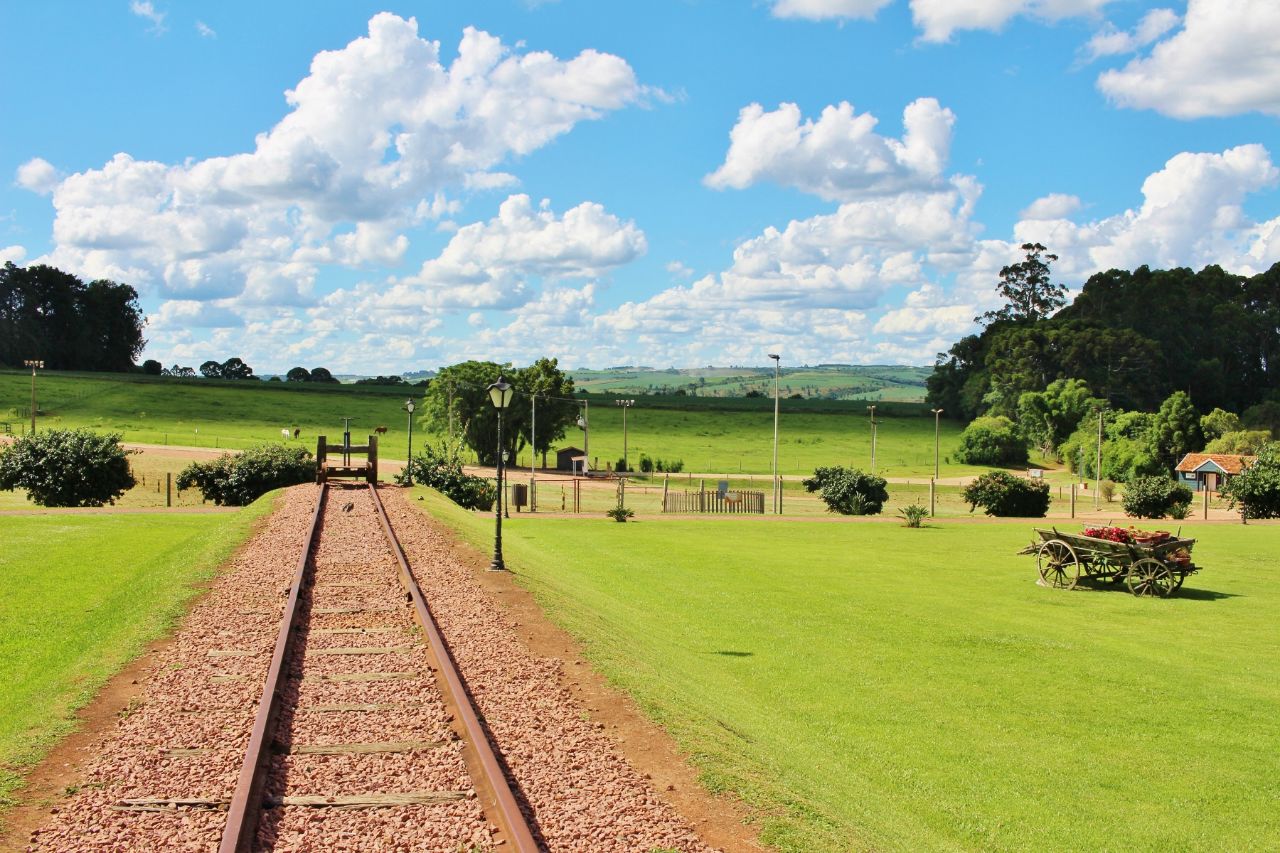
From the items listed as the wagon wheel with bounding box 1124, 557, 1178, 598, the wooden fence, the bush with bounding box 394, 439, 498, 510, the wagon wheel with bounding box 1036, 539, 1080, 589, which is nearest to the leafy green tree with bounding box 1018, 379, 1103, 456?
the wooden fence

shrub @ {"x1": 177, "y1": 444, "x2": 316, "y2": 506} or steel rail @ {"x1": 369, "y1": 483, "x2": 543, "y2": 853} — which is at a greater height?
shrub @ {"x1": 177, "y1": 444, "x2": 316, "y2": 506}

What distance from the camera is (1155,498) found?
156ft

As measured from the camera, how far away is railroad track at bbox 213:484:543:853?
687 cm

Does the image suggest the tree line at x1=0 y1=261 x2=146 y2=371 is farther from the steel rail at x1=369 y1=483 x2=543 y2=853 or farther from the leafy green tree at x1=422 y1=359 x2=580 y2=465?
the steel rail at x1=369 y1=483 x2=543 y2=853

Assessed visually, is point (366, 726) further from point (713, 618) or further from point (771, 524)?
point (771, 524)

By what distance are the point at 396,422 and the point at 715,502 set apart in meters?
79.9

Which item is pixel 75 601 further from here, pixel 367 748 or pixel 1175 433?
pixel 1175 433

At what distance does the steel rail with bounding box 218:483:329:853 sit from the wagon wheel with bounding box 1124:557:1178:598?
1824 cm

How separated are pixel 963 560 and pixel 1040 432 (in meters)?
94.5

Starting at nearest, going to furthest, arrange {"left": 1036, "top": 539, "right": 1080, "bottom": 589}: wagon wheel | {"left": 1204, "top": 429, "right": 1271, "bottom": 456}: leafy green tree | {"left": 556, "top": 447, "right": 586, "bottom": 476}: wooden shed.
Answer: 1. {"left": 1036, "top": 539, "right": 1080, "bottom": 589}: wagon wheel
2. {"left": 556, "top": 447, "right": 586, "bottom": 476}: wooden shed
3. {"left": 1204, "top": 429, "right": 1271, "bottom": 456}: leafy green tree

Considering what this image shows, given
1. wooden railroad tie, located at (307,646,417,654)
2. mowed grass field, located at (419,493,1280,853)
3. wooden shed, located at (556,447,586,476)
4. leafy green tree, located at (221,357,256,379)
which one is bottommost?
mowed grass field, located at (419,493,1280,853)

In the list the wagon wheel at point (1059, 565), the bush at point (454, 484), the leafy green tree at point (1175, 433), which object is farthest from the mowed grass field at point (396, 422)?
the wagon wheel at point (1059, 565)

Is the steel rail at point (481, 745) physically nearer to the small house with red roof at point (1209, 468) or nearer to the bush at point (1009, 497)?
the bush at point (1009, 497)

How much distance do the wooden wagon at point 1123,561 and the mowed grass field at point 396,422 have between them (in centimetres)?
6845
